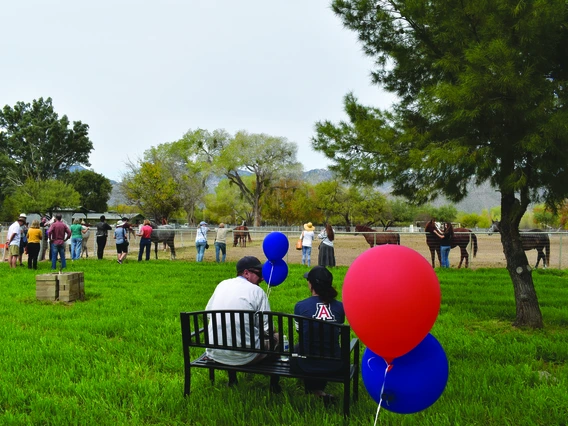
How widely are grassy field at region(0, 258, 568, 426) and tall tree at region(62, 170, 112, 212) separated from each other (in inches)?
2819

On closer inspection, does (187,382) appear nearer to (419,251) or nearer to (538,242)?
(538,242)

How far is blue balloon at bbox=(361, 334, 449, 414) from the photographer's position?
2775 millimetres

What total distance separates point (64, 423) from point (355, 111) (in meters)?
5.95

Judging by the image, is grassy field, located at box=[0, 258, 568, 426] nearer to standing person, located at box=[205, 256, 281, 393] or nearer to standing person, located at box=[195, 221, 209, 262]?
standing person, located at box=[205, 256, 281, 393]

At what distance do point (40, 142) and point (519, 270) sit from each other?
75.5 metres

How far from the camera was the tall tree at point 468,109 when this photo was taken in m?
5.40

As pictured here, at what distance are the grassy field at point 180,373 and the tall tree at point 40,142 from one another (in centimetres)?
6592

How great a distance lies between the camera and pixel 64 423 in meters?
3.75

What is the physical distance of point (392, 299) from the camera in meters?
2.60

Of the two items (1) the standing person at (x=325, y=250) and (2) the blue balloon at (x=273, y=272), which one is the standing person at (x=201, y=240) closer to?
(1) the standing person at (x=325, y=250)

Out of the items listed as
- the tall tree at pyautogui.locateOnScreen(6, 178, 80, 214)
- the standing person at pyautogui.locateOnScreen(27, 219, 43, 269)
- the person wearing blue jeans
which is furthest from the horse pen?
the tall tree at pyautogui.locateOnScreen(6, 178, 80, 214)

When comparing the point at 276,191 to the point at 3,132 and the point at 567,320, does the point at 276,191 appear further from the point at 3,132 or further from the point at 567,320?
the point at 567,320

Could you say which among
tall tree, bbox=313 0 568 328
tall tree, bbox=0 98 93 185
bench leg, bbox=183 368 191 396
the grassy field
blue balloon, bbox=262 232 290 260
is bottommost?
the grassy field

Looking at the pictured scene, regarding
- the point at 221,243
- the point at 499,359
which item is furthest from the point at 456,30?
the point at 221,243
